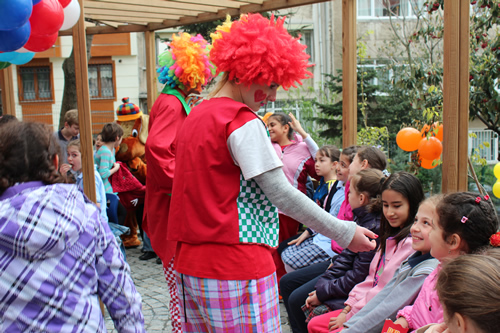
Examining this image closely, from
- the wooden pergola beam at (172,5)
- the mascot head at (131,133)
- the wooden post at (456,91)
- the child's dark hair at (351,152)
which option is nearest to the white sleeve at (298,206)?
the wooden post at (456,91)

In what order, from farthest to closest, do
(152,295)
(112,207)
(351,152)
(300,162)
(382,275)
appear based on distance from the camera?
(112,207) → (300,162) → (152,295) → (351,152) → (382,275)

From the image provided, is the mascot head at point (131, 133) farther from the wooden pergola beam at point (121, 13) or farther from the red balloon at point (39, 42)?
the red balloon at point (39, 42)

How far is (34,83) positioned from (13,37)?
19568 millimetres

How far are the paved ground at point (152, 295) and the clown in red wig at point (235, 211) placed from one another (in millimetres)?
1913

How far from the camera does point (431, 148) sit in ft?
14.0

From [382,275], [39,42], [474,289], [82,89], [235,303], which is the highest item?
[39,42]

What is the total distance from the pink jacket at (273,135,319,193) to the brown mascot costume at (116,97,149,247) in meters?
2.33

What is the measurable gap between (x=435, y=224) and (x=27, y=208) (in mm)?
1701

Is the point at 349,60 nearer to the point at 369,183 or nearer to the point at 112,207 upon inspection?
the point at 369,183

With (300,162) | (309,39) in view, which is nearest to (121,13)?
Result: (300,162)

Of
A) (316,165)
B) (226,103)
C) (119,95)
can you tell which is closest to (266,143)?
(226,103)

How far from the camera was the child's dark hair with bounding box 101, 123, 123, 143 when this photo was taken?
5.84 metres

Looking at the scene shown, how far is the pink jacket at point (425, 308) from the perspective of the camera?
2176mm

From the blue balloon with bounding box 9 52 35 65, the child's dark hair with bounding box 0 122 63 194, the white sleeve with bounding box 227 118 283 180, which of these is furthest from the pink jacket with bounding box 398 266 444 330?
the blue balloon with bounding box 9 52 35 65
